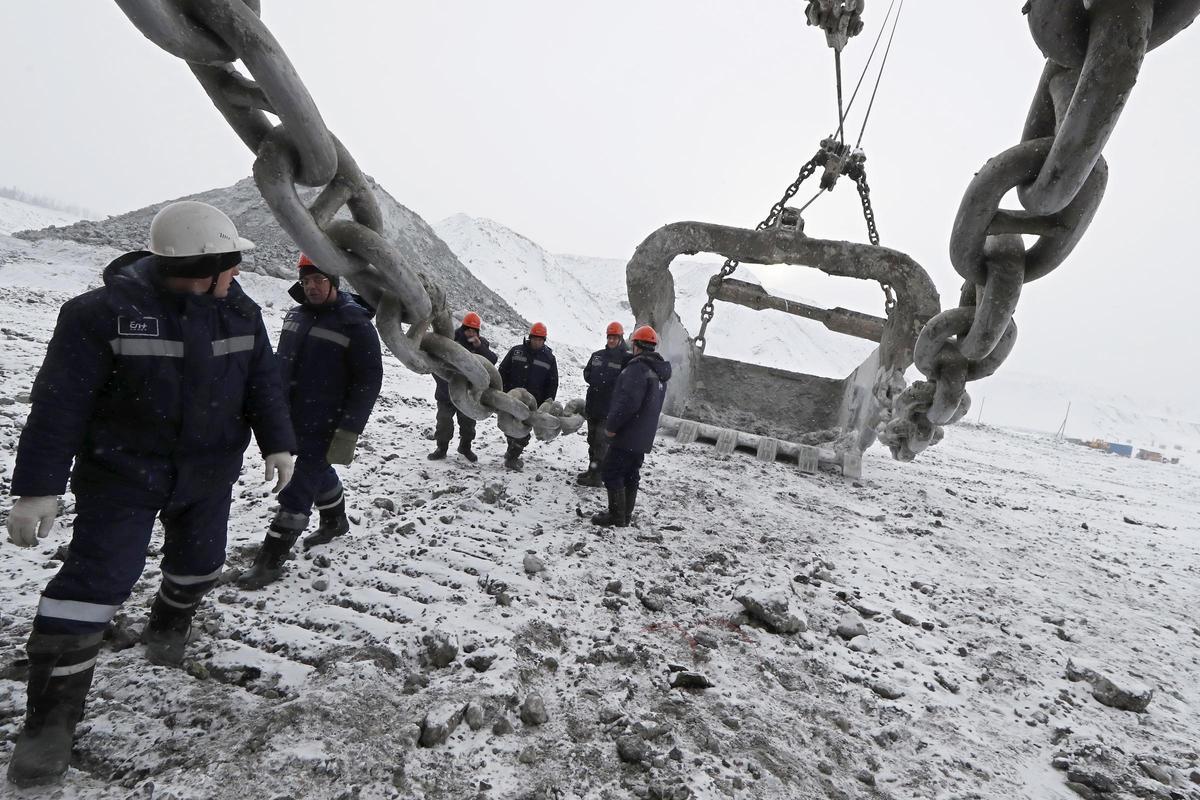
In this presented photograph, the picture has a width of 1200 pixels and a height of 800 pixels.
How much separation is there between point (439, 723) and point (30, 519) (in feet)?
4.00

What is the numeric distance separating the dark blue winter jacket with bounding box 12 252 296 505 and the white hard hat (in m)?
0.11

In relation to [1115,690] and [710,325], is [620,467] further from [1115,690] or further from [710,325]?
[710,325]

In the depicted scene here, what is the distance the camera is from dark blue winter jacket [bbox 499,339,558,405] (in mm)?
5277

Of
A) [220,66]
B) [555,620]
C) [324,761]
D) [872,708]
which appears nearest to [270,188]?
[220,66]

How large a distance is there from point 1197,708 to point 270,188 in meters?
4.14

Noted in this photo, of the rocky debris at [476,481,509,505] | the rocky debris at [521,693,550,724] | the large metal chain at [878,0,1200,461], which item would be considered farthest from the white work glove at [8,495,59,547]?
the rocky debris at [476,481,509,505]

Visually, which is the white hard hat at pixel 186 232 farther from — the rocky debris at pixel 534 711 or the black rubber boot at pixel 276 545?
the rocky debris at pixel 534 711

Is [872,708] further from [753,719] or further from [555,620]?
[555,620]

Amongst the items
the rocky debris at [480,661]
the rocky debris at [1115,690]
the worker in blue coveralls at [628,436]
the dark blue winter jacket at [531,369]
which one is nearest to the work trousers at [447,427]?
the dark blue winter jacket at [531,369]

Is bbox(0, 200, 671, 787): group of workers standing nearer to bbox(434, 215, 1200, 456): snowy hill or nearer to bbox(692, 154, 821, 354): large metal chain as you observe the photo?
bbox(692, 154, 821, 354): large metal chain

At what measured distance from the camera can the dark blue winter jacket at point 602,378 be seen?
17.1 feet

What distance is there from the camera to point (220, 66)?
4.10 ft

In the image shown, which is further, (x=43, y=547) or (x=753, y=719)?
(x=43, y=547)

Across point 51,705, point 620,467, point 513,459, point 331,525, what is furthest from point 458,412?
point 51,705
